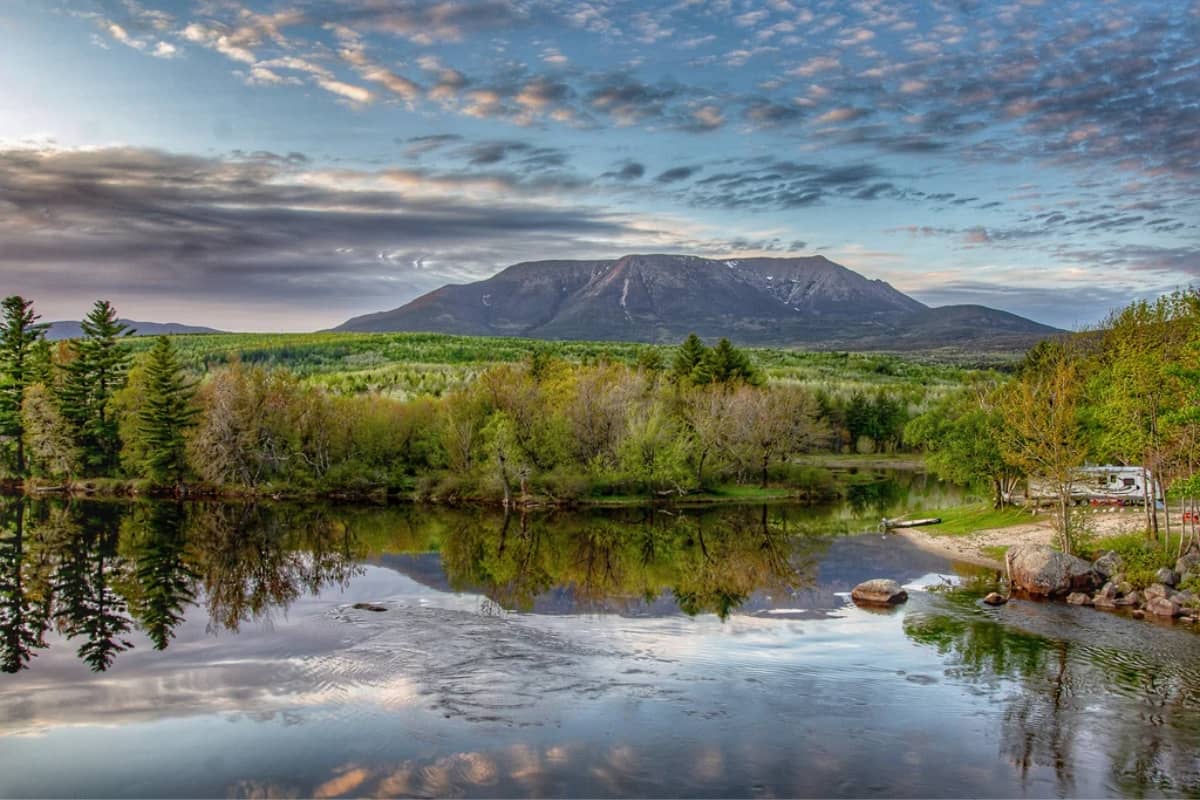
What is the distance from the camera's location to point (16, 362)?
8506 cm

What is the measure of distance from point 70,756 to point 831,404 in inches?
4078

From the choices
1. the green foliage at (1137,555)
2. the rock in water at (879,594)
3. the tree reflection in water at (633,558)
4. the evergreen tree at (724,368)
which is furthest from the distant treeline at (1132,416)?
the evergreen tree at (724,368)

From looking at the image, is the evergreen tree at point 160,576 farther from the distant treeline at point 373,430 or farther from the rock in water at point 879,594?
the rock in water at point 879,594

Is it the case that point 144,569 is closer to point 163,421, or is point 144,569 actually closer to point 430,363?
point 163,421

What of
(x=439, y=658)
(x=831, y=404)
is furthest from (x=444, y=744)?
(x=831, y=404)

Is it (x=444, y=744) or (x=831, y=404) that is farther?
(x=831, y=404)

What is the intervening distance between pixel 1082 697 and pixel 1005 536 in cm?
2667

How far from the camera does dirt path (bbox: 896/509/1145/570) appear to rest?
146 ft

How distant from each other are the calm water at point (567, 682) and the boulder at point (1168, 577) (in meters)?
3.96

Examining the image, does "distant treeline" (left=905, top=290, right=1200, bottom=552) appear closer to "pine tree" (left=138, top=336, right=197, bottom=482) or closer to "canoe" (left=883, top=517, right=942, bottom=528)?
"canoe" (left=883, top=517, right=942, bottom=528)

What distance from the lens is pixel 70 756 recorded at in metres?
20.7

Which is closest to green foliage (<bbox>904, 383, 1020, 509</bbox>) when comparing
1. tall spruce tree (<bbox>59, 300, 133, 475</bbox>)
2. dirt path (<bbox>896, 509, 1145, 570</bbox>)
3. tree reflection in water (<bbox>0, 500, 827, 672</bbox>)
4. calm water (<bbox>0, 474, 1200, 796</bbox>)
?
dirt path (<bbox>896, 509, 1145, 570</bbox>)

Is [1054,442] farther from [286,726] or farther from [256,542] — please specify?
[256,542]

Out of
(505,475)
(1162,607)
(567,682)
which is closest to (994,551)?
(1162,607)
